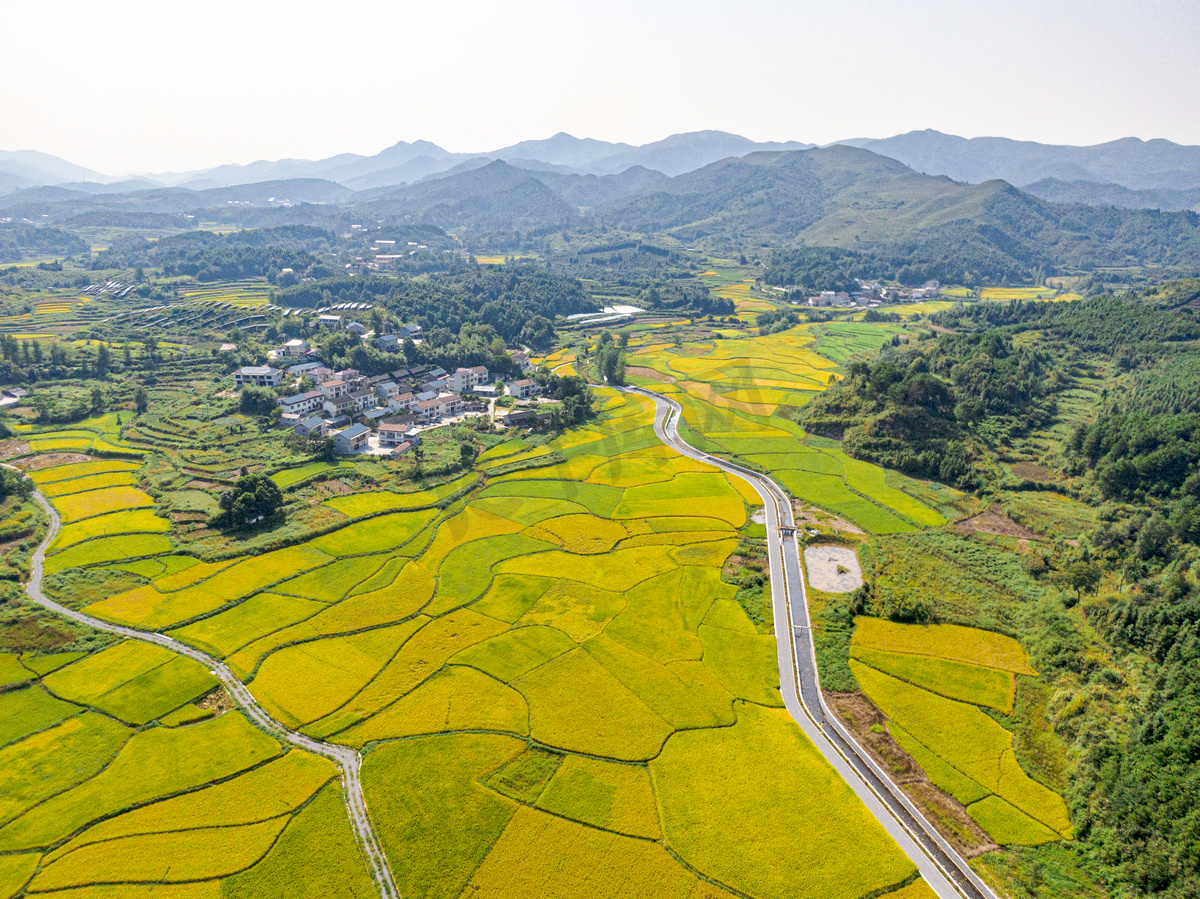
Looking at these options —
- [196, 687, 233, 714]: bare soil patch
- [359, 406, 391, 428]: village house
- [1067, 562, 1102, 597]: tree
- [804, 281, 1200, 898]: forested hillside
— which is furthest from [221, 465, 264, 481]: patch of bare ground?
[1067, 562, 1102, 597]: tree

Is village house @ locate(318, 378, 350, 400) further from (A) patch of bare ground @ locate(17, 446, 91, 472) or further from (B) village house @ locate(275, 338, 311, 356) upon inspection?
(A) patch of bare ground @ locate(17, 446, 91, 472)

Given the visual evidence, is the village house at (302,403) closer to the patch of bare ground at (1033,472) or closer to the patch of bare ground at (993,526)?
the patch of bare ground at (993,526)

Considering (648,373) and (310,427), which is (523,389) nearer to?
(648,373)

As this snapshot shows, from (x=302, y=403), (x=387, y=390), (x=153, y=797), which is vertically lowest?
(x=153, y=797)

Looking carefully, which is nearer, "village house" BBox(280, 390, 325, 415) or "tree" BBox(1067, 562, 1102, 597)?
"tree" BBox(1067, 562, 1102, 597)

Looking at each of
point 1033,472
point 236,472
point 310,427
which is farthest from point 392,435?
point 1033,472

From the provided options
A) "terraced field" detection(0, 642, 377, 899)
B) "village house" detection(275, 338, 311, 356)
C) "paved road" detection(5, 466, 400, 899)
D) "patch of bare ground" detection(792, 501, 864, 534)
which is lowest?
"terraced field" detection(0, 642, 377, 899)

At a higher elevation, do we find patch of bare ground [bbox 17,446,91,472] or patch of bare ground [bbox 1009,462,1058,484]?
patch of bare ground [bbox 1009,462,1058,484]
